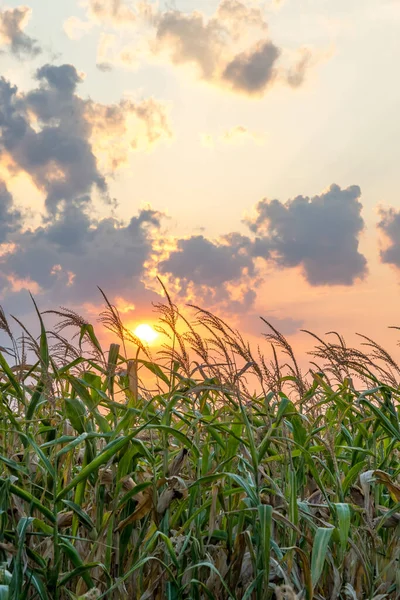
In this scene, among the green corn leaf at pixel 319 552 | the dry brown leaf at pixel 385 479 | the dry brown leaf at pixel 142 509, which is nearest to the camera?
the green corn leaf at pixel 319 552

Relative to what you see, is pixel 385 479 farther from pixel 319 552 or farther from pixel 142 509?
pixel 142 509

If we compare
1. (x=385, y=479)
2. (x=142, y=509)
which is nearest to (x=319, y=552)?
(x=385, y=479)

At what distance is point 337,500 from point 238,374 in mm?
1109

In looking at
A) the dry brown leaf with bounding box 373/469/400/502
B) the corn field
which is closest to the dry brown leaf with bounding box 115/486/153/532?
the corn field

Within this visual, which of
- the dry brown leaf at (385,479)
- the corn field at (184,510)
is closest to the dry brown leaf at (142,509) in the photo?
the corn field at (184,510)

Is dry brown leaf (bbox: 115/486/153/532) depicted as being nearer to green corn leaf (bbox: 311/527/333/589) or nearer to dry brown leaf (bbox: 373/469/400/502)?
green corn leaf (bbox: 311/527/333/589)

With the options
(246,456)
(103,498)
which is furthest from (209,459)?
(103,498)

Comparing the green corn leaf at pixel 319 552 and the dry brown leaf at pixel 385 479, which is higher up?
the dry brown leaf at pixel 385 479

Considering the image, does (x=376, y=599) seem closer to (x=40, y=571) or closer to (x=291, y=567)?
(x=291, y=567)

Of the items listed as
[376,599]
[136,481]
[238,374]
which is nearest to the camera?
[238,374]

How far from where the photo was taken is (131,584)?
3.22m

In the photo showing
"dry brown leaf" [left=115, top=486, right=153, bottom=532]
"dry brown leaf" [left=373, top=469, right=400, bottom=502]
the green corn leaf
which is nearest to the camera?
the green corn leaf

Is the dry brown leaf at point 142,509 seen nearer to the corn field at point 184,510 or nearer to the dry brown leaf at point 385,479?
the corn field at point 184,510

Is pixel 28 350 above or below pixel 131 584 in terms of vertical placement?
above
